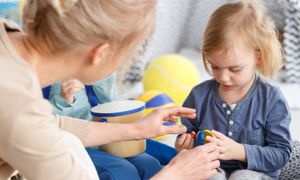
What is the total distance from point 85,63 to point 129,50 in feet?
0.29

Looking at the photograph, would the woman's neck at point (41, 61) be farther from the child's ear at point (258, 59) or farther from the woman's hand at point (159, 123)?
the child's ear at point (258, 59)

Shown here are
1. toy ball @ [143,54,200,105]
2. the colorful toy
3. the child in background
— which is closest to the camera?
the colorful toy

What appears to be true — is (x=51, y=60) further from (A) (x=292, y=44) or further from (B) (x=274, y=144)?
(A) (x=292, y=44)

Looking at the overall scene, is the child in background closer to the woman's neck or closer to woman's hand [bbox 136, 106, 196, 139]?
woman's hand [bbox 136, 106, 196, 139]

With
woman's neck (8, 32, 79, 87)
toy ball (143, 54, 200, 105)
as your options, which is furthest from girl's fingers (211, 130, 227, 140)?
toy ball (143, 54, 200, 105)

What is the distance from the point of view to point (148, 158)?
53.6 inches

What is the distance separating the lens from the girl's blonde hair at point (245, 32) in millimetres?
1134

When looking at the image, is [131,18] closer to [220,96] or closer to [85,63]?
[85,63]

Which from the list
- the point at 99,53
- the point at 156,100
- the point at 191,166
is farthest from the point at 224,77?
the point at 156,100

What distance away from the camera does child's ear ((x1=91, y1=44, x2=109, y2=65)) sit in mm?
866

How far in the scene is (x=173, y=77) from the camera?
201 cm

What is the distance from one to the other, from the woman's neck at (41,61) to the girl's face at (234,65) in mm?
392

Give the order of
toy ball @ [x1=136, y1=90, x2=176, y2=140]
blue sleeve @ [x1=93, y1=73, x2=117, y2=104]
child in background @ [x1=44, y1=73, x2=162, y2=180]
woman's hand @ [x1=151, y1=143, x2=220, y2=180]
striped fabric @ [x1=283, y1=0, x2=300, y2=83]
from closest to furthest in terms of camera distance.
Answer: woman's hand @ [x1=151, y1=143, x2=220, y2=180] → child in background @ [x1=44, y1=73, x2=162, y2=180] → blue sleeve @ [x1=93, y1=73, x2=117, y2=104] → toy ball @ [x1=136, y1=90, x2=176, y2=140] → striped fabric @ [x1=283, y1=0, x2=300, y2=83]

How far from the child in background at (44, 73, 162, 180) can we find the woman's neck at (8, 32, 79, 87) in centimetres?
40
